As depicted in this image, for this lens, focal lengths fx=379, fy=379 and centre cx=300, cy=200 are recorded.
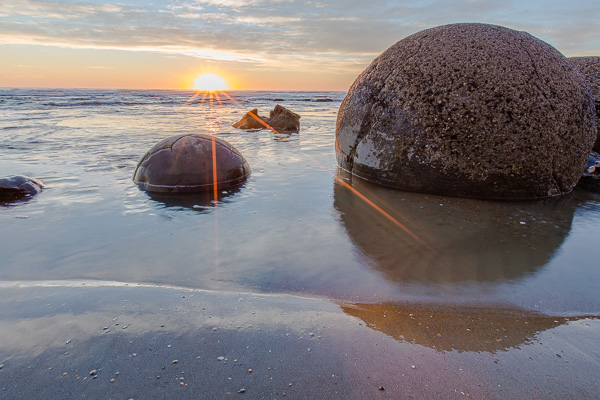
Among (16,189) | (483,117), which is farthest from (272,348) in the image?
(16,189)

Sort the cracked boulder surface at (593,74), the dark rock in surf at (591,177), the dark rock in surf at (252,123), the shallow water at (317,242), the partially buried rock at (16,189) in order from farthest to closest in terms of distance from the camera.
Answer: the dark rock in surf at (252,123) → the cracked boulder surface at (593,74) → the dark rock in surf at (591,177) → the partially buried rock at (16,189) → the shallow water at (317,242)

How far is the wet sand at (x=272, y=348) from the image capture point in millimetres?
1629

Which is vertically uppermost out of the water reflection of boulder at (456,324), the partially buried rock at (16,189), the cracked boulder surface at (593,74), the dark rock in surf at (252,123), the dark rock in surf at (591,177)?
the cracked boulder surface at (593,74)

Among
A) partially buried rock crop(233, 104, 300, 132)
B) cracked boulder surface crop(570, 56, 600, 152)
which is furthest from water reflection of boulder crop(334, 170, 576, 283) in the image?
partially buried rock crop(233, 104, 300, 132)

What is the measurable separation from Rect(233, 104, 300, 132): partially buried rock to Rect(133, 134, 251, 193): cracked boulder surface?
21.8ft

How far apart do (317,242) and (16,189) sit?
364cm

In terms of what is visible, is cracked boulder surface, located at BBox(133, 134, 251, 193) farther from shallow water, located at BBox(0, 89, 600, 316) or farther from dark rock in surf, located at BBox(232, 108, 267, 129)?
dark rock in surf, located at BBox(232, 108, 267, 129)

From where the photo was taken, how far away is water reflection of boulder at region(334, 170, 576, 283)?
284cm

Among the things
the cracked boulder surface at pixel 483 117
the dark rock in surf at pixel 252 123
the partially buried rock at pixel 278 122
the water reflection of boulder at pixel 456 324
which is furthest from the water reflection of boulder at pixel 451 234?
the dark rock in surf at pixel 252 123

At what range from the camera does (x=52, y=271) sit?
2697mm

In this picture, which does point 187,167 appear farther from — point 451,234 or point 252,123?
point 252,123

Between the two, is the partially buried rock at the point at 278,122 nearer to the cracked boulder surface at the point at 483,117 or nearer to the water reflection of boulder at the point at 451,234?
the cracked boulder surface at the point at 483,117

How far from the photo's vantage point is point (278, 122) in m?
12.1

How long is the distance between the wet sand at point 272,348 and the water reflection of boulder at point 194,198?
192 cm
